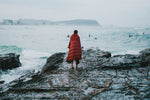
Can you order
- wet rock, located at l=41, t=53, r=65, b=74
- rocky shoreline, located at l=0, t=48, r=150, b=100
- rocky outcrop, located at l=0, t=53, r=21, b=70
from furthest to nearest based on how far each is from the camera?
rocky outcrop, located at l=0, t=53, r=21, b=70
wet rock, located at l=41, t=53, r=65, b=74
rocky shoreline, located at l=0, t=48, r=150, b=100

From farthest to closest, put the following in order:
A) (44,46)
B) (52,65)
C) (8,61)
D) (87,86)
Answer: (44,46), (8,61), (52,65), (87,86)

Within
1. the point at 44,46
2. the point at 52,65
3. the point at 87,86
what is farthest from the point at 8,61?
the point at 44,46

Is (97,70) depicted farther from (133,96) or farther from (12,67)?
(12,67)

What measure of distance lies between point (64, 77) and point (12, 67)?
7.18 m

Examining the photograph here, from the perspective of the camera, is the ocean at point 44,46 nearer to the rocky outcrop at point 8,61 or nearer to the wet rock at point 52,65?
the rocky outcrop at point 8,61

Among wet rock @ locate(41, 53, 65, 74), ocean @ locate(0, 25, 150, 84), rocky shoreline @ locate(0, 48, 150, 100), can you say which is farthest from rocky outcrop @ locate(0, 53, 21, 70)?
rocky shoreline @ locate(0, 48, 150, 100)

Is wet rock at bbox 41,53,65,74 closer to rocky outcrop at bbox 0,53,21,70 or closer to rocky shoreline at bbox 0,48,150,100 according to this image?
rocky shoreline at bbox 0,48,150,100

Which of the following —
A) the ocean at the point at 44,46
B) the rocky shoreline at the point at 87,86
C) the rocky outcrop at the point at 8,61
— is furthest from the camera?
the ocean at the point at 44,46

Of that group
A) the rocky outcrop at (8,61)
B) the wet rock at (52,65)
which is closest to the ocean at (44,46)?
the rocky outcrop at (8,61)

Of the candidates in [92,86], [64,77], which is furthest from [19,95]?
[92,86]

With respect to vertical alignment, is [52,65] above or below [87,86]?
above

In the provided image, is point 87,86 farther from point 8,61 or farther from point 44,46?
point 44,46

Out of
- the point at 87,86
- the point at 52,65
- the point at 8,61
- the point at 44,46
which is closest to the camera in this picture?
the point at 87,86

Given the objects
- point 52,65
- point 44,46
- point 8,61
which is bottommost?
point 8,61
